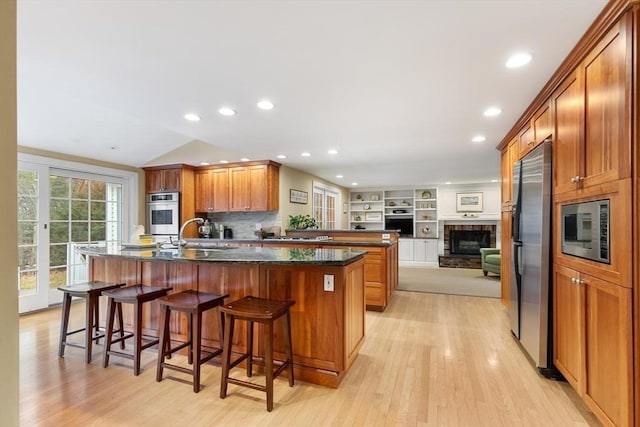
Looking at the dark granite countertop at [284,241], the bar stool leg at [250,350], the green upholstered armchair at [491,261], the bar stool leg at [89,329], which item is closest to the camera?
the bar stool leg at [250,350]

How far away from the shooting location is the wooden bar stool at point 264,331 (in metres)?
2.00

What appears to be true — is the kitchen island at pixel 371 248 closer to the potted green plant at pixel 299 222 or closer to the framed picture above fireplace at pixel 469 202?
the potted green plant at pixel 299 222

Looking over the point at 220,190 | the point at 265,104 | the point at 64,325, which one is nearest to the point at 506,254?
the point at 265,104

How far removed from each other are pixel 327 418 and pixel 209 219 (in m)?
5.18

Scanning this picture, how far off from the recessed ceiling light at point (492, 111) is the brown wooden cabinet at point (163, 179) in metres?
4.98

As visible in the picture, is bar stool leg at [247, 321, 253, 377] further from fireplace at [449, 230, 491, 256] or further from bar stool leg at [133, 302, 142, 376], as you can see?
fireplace at [449, 230, 491, 256]

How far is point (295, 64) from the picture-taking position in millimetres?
2133

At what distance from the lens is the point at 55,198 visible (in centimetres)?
456

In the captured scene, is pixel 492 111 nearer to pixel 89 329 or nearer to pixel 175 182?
pixel 89 329

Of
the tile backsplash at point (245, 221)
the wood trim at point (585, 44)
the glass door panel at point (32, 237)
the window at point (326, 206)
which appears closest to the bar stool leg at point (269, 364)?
the wood trim at point (585, 44)

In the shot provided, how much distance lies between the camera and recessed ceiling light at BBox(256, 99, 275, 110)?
9.20 feet

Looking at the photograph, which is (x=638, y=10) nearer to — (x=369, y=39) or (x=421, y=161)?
(x=369, y=39)

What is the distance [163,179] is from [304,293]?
180 inches

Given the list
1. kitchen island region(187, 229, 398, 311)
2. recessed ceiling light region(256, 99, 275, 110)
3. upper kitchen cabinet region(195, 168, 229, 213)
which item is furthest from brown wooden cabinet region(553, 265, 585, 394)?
upper kitchen cabinet region(195, 168, 229, 213)
